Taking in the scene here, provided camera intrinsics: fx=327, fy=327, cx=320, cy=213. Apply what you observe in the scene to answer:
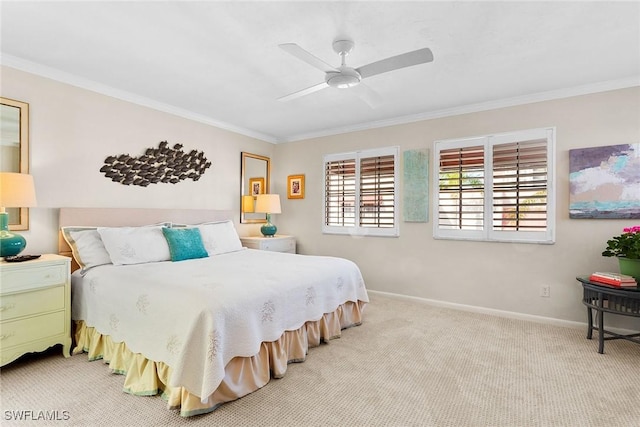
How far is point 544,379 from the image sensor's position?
2348mm

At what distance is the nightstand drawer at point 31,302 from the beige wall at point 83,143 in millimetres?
651

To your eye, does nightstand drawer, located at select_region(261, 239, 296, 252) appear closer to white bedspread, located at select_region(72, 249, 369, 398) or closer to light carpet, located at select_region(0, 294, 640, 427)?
white bedspread, located at select_region(72, 249, 369, 398)

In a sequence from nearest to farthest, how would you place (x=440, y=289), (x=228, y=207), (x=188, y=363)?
1. (x=188, y=363)
2. (x=440, y=289)
3. (x=228, y=207)

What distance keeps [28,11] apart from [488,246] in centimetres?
463

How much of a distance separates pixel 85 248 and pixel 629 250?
4782 mm

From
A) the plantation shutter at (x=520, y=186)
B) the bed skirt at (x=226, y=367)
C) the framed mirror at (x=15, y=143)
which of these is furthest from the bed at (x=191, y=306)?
the plantation shutter at (x=520, y=186)

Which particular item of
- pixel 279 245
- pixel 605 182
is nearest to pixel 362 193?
pixel 279 245

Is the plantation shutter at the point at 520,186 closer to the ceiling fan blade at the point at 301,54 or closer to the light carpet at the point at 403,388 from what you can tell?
the light carpet at the point at 403,388

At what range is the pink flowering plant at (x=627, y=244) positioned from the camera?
2.76 meters

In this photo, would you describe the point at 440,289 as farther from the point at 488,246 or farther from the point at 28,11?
the point at 28,11

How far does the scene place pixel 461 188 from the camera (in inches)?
157

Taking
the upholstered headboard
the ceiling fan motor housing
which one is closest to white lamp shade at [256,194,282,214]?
the upholstered headboard

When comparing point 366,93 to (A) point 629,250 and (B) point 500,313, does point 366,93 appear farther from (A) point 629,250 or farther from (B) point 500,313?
(B) point 500,313

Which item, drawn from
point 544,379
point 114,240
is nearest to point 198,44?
point 114,240
